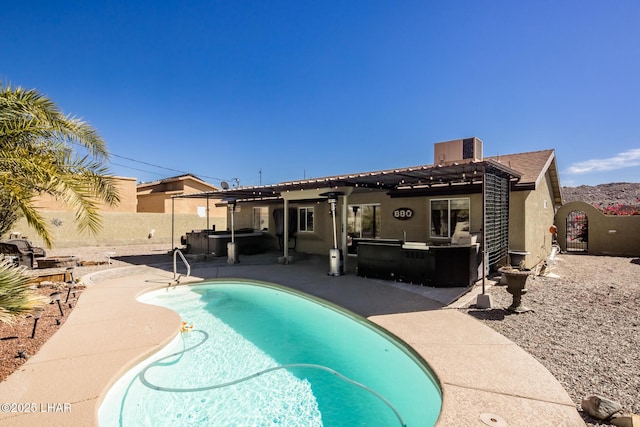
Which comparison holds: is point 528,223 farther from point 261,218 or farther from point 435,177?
point 261,218

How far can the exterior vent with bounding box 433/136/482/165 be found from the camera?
12.1 m

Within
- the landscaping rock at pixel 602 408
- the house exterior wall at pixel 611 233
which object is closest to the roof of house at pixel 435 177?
the house exterior wall at pixel 611 233

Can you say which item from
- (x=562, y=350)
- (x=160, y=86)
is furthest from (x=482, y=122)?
(x=160, y=86)

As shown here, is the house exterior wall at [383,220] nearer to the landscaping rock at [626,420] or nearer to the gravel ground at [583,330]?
the gravel ground at [583,330]

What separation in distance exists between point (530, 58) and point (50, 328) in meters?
15.6

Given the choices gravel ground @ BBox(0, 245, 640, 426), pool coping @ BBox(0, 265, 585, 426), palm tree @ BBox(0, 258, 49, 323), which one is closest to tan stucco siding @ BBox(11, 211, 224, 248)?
gravel ground @ BBox(0, 245, 640, 426)

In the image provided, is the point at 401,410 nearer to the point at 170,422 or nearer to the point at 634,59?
the point at 170,422

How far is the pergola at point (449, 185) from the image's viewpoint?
7.68m

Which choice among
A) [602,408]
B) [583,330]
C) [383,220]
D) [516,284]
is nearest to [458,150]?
[383,220]

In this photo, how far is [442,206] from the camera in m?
11.7

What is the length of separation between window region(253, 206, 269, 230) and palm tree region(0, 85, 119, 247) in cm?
1189

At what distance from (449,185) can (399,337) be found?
787 cm

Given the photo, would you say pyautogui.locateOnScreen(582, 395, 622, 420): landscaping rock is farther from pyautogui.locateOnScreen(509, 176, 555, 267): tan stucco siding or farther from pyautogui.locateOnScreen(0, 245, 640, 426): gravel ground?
pyautogui.locateOnScreen(509, 176, 555, 267): tan stucco siding

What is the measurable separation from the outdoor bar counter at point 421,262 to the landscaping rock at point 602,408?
5.43m
